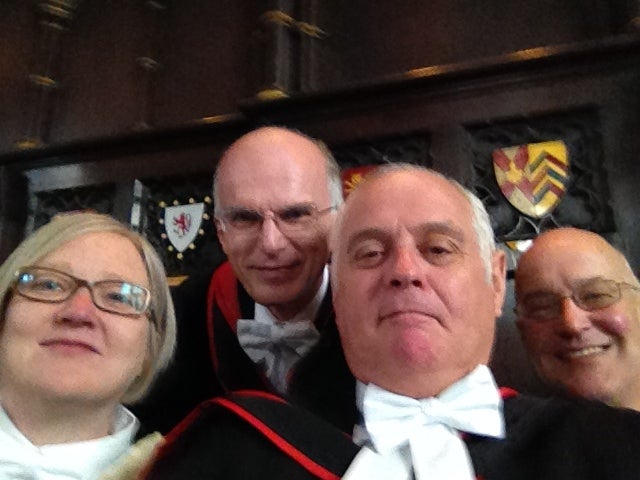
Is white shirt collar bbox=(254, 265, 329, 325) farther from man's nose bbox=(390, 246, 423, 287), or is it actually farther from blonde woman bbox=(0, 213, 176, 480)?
man's nose bbox=(390, 246, 423, 287)

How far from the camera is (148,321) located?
3.50ft

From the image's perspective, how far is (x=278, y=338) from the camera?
1252mm

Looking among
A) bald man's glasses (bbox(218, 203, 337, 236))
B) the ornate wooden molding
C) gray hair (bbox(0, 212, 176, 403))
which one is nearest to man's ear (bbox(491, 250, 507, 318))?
bald man's glasses (bbox(218, 203, 337, 236))

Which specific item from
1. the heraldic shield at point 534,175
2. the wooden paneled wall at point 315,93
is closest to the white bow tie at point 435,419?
the wooden paneled wall at point 315,93

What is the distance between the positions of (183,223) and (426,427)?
1.58 meters

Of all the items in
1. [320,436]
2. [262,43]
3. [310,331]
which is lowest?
[320,436]

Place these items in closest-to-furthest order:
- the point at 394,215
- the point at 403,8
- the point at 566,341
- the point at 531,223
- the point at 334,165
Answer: the point at 394,215
the point at 566,341
the point at 334,165
the point at 531,223
the point at 403,8

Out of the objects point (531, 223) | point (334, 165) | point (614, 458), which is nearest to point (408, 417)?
point (614, 458)

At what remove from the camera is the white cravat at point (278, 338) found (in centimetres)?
124

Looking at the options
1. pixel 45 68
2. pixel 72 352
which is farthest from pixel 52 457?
pixel 45 68

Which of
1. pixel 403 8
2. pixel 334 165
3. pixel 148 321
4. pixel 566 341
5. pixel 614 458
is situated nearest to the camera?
pixel 614 458

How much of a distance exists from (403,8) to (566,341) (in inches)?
58.1

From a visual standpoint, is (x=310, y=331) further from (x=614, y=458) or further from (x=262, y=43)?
(x=262, y=43)

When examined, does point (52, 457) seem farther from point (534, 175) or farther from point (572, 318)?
point (534, 175)
